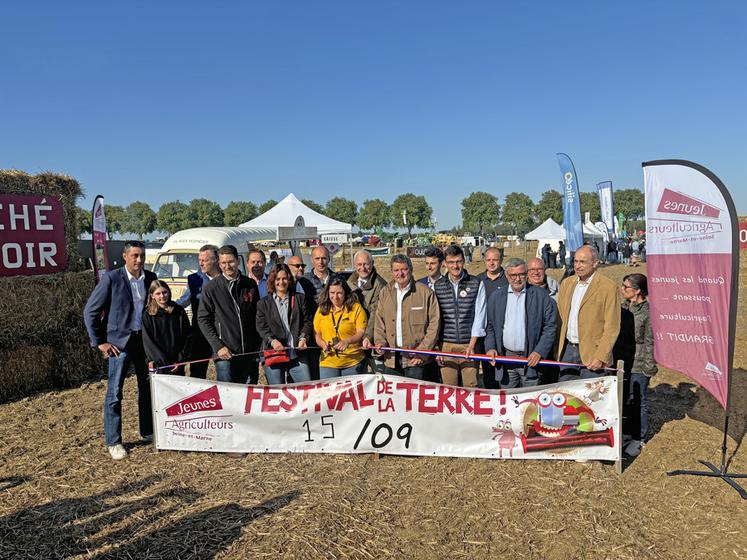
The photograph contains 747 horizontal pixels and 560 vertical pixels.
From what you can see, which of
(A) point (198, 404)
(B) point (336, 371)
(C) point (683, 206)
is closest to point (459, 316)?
(B) point (336, 371)

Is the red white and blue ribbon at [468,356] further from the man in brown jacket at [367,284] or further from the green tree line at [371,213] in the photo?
the green tree line at [371,213]

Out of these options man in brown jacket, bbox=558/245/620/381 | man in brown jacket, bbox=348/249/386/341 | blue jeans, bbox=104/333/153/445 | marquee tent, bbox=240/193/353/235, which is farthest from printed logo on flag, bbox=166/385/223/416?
marquee tent, bbox=240/193/353/235

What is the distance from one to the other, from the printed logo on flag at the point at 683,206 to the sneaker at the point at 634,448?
7.21 feet

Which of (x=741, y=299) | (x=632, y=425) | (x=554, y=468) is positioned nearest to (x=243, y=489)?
(x=554, y=468)

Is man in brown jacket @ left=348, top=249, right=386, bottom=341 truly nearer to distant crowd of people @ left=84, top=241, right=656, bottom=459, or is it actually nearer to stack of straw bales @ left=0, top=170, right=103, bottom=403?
distant crowd of people @ left=84, top=241, right=656, bottom=459

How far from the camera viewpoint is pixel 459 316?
512cm

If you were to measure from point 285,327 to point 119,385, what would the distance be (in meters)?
1.67

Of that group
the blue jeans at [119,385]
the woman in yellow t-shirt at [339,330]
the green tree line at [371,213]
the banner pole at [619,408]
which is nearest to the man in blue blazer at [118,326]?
the blue jeans at [119,385]

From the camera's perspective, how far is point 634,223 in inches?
4806

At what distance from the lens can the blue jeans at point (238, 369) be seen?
5.07 m

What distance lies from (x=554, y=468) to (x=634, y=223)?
438 feet

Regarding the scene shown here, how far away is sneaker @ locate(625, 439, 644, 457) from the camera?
15.6ft

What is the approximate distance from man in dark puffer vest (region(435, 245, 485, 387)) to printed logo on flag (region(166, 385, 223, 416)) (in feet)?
7.30

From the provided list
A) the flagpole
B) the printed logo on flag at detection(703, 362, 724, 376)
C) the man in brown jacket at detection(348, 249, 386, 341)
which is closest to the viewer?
the flagpole
